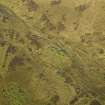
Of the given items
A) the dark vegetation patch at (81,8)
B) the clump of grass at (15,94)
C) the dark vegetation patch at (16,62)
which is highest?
the dark vegetation patch at (81,8)

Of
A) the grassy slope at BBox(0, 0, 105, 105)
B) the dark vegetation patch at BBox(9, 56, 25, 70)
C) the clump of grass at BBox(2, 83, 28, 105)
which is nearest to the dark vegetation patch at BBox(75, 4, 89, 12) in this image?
the grassy slope at BBox(0, 0, 105, 105)

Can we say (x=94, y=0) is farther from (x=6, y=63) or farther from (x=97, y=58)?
(x=6, y=63)

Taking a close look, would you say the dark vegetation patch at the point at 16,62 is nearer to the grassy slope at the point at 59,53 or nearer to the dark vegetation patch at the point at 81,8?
the grassy slope at the point at 59,53

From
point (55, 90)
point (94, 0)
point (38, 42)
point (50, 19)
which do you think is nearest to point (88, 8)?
point (94, 0)

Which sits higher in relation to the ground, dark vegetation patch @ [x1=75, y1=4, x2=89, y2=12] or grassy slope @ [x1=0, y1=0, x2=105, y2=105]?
dark vegetation patch @ [x1=75, y1=4, x2=89, y2=12]

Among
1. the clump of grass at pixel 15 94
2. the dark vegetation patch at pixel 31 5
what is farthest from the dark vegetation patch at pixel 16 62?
the dark vegetation patch at pixel 31 5

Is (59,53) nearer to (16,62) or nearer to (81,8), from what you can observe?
(16,62)

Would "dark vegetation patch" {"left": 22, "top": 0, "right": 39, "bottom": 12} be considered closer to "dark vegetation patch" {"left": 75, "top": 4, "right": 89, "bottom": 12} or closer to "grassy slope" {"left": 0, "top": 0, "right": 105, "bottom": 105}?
"grassy slope" {"left": 0, "top": 0, "right": 105, "bottom": 105}

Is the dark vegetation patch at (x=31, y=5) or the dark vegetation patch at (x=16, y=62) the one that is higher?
the dark vegetation patch at (x=31, y=5)

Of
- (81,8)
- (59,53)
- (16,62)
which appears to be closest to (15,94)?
(16,62)

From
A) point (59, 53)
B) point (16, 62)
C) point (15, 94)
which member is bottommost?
point (15, 94)

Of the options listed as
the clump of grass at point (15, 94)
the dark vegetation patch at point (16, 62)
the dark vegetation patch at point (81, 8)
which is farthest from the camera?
the dark vegetation patch at point (81, 8)
